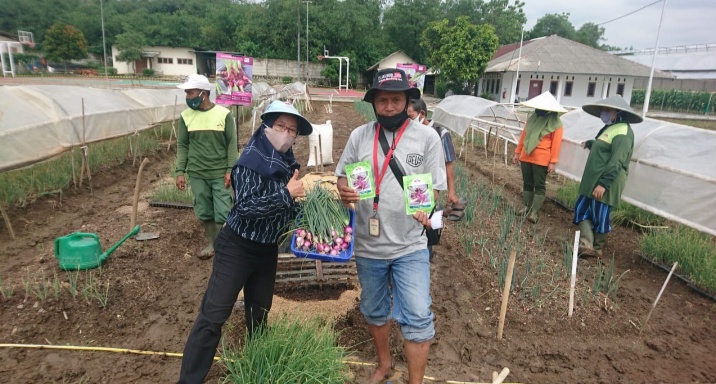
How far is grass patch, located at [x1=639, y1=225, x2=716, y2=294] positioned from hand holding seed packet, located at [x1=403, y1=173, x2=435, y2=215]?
338cm

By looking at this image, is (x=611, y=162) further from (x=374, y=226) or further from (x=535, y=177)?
(x=374, y=226)

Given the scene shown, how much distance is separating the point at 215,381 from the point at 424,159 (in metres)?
1.74

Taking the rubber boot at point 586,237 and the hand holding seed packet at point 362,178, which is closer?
the hand holding seed packet at point 362,178

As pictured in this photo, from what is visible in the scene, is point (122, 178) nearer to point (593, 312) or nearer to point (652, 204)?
point (593, 312)

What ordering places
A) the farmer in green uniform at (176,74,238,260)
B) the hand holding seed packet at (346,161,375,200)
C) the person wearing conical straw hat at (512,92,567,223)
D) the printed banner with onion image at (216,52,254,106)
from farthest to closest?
the printed banner with onion image at (216,52,254,106)
the person wearing conical straw hat at (512,92,567,223)
the farmer in green uniform at (176,74,238,260)
the hand holding seed packet at (346,161,375,200)

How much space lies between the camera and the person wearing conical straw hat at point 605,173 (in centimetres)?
424

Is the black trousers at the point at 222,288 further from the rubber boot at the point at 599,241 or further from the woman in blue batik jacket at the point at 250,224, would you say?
the rubber boot at the point at 599,241

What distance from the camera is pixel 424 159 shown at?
217cm

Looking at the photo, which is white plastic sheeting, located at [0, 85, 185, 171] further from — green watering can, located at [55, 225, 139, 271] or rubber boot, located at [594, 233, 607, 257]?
rubber boot, located at [594, 233, 607, 257]

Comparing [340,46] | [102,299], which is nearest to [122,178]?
[102,299]

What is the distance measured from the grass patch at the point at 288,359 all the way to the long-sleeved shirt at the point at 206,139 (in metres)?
1.94

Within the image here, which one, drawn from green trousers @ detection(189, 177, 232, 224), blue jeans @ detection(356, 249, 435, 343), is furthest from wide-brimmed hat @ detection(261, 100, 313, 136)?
green trousers @ detection(189, 177, 232, 224)

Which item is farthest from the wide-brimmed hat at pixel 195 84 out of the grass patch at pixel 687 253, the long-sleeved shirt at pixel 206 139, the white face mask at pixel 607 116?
the grass patch at pixel 687 253

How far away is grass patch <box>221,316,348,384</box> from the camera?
2002 mm
